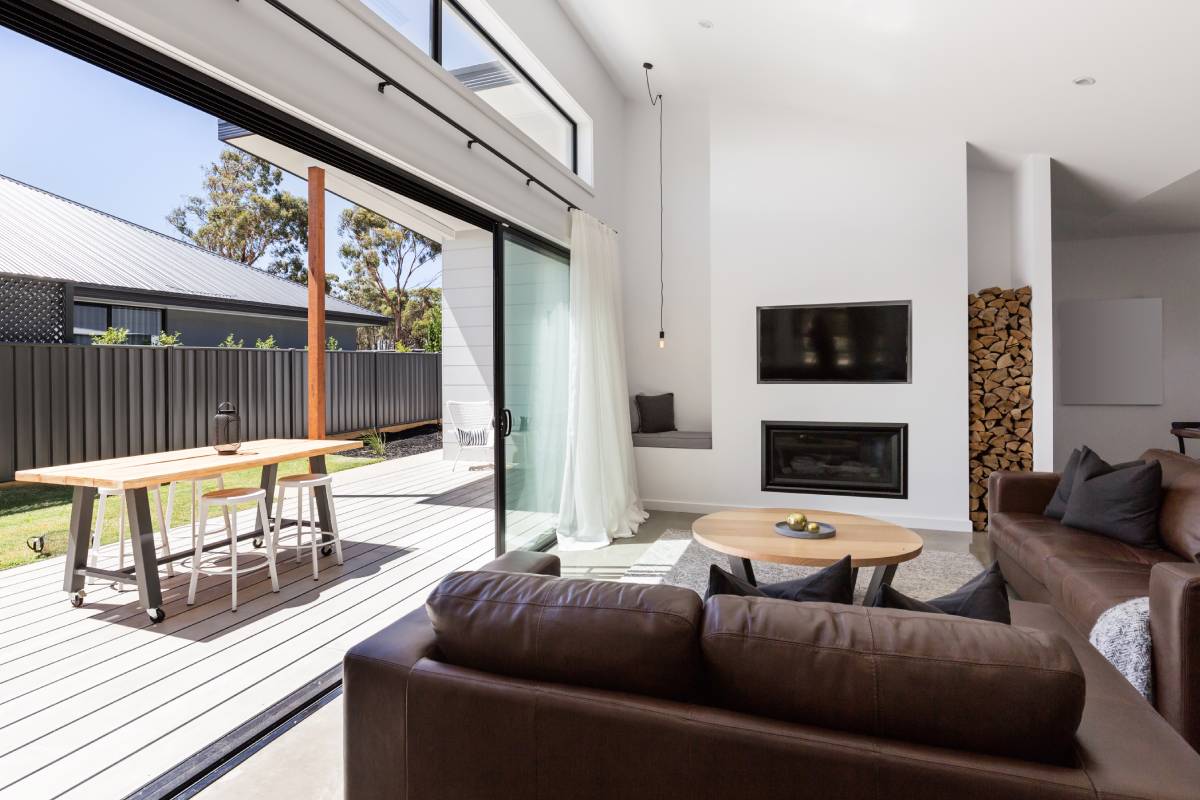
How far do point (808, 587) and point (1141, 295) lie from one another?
7.28 metres

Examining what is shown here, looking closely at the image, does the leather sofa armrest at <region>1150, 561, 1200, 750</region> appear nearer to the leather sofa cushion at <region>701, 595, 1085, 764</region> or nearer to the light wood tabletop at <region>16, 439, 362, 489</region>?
the leather sofa cushion at <region>701, 595, 1085, 764</region>

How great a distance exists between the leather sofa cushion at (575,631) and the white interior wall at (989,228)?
5011 millimetres

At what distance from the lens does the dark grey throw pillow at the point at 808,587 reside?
1.43m

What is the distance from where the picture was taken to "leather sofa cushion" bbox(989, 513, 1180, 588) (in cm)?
270

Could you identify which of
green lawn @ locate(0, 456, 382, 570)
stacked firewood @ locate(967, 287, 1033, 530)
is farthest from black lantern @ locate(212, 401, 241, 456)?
stacked firewood @ locate(967, 287, 1033, 530)

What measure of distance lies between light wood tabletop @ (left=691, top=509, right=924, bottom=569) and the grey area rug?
0.30m

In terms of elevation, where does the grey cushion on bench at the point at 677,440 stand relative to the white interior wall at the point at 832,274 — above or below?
below

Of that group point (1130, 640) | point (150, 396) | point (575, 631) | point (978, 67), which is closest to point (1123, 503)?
point (1130, 640)

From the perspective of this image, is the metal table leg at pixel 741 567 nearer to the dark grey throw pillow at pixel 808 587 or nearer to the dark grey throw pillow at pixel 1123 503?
the dark grey throw pillow at pixel 1123 503

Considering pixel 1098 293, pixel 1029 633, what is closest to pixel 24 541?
pixel 1029 633

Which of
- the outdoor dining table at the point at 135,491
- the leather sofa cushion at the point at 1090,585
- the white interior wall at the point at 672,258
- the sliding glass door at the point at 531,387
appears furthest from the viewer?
the white interior wall at the point at 672,258

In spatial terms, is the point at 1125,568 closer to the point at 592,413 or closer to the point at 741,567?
the point at 741,567

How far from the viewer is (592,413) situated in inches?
186

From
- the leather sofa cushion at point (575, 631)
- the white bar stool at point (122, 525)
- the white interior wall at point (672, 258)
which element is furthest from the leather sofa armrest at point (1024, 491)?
the white bar stool at point (122, 525)
